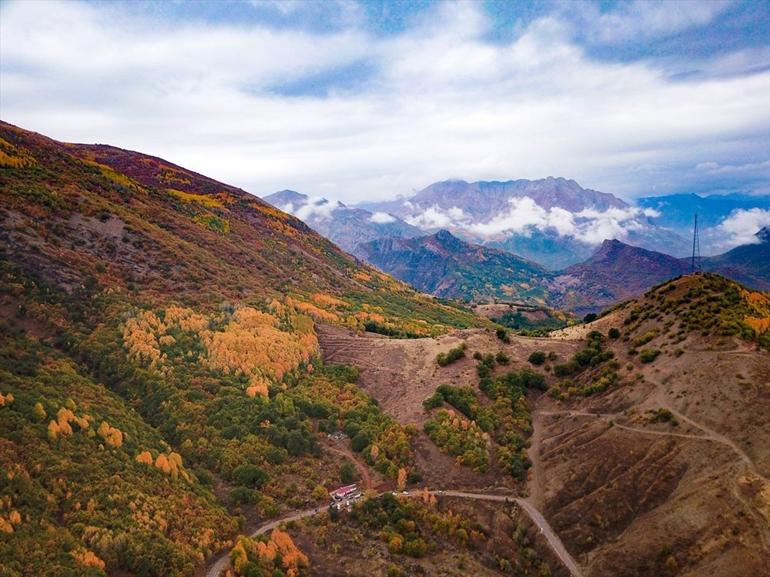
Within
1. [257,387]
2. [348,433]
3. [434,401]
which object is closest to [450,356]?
[434,401]

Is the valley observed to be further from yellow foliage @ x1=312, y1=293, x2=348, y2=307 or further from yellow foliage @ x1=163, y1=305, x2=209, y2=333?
yellow foliage @ x1=312, y1=293, x2=348, y2=307

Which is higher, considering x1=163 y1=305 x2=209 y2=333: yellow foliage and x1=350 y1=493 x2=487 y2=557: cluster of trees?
x1=163 y1=305 x2=209 y2=333: yellow foliage

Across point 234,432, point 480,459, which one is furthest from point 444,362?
point 234,432

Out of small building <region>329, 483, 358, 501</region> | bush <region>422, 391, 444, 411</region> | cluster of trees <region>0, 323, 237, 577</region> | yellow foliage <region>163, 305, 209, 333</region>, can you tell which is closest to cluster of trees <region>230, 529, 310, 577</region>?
cluster of trees <region>0, 323, 237, 577</region>

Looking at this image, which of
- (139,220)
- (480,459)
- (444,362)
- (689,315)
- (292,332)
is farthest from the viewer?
(139,220)

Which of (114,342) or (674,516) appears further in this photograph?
(114,342)

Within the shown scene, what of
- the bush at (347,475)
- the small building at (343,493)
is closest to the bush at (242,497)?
the small building at (343,493)

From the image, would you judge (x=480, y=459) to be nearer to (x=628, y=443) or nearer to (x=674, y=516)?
(x=628, y=443)
